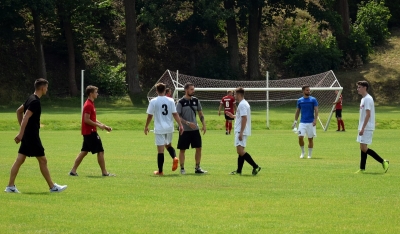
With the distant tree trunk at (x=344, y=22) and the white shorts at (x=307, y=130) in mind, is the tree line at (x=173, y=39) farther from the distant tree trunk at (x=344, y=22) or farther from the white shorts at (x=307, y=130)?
the white shorts at (x=307, y=130)

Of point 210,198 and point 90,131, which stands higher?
point 90,131

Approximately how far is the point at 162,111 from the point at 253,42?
44.9m

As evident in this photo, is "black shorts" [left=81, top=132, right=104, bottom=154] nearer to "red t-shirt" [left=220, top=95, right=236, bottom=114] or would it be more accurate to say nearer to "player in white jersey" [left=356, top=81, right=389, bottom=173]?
"player in white jersey" [left=356, top=81, right=389, bottom=173]

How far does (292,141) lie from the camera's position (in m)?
31.2

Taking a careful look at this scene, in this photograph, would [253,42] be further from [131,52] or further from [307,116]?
[307,116]

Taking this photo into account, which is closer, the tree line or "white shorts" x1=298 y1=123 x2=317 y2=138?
"white shorts" x1=298 y1=123 x2=317 y2=138

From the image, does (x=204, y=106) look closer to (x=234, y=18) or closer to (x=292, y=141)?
(x=234, y=18)

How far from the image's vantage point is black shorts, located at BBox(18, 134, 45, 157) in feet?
48.8

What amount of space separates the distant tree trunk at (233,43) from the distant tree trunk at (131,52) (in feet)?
23.8

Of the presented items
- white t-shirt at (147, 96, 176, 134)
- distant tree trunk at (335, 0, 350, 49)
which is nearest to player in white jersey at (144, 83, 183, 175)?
white t-shirt at (147, 96, 176, 134)

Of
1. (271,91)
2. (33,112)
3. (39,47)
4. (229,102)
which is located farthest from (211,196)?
(39,47)

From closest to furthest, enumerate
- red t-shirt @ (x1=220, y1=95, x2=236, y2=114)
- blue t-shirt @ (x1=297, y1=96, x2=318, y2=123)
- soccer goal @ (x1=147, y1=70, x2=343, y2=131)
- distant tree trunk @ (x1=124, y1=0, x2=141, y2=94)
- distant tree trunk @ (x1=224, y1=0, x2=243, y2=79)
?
blue t-shirt @ (x1=297, y1=96, x2=318, y2=123) < red t-shirt @ (x1=220, y1=95, x2=236, y2=114) < soccer goal @ (x1=147, y1=70, x2=343, y2=131) < distant tree trunk @ (x1=124, y1=0, x2=141, y2=94) < distant tree trunk @ (x1=224, y1=0, x2=243, y2=79)

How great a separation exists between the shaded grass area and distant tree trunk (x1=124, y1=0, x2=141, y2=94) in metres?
34.9

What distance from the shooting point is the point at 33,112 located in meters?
14.7
